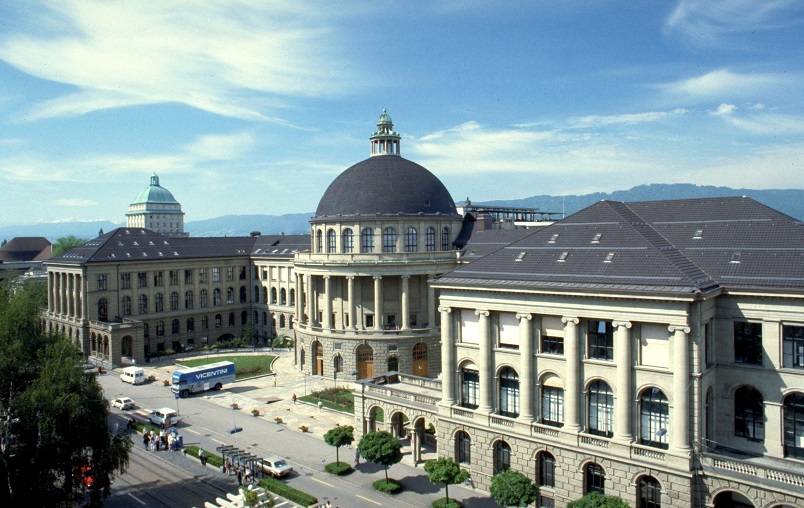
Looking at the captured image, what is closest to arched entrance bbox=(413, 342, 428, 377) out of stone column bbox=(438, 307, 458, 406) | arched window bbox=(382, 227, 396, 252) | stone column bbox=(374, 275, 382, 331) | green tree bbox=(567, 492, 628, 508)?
stone column bbox=(374, 275, 382, 331)

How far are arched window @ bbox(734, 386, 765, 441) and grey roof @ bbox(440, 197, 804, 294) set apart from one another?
6719 millimetres

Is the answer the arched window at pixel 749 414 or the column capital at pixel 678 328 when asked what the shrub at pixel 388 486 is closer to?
the column capital at pixel 678 328

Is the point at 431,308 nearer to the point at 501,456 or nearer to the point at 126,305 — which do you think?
the point at 501,456

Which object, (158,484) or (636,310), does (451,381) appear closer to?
(636,310)

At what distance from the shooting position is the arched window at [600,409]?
39125mm

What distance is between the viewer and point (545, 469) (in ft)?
135

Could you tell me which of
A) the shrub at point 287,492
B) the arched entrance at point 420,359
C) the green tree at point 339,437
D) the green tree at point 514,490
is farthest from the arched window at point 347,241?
the green tree at point 514,490

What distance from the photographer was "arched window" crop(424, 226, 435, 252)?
3130 inches

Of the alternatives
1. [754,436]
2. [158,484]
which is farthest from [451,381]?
[158,484]

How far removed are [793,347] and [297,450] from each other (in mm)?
38092

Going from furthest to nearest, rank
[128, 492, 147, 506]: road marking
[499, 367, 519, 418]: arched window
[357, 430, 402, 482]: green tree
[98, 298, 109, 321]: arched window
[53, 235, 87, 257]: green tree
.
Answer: [53, 235, 87, 257]: green tree
[98, 298, 109, 321]: arched window
[499, 367, 519, 418]: arched window
[357, 430, 402, 482]: green tree
[128, 492, 147, 506]: road marking

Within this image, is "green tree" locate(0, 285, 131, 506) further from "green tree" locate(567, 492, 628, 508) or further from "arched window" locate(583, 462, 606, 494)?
"arched window" locate(583, 462, 606, 494)

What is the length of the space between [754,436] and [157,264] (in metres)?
86.6

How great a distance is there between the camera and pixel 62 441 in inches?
1380
